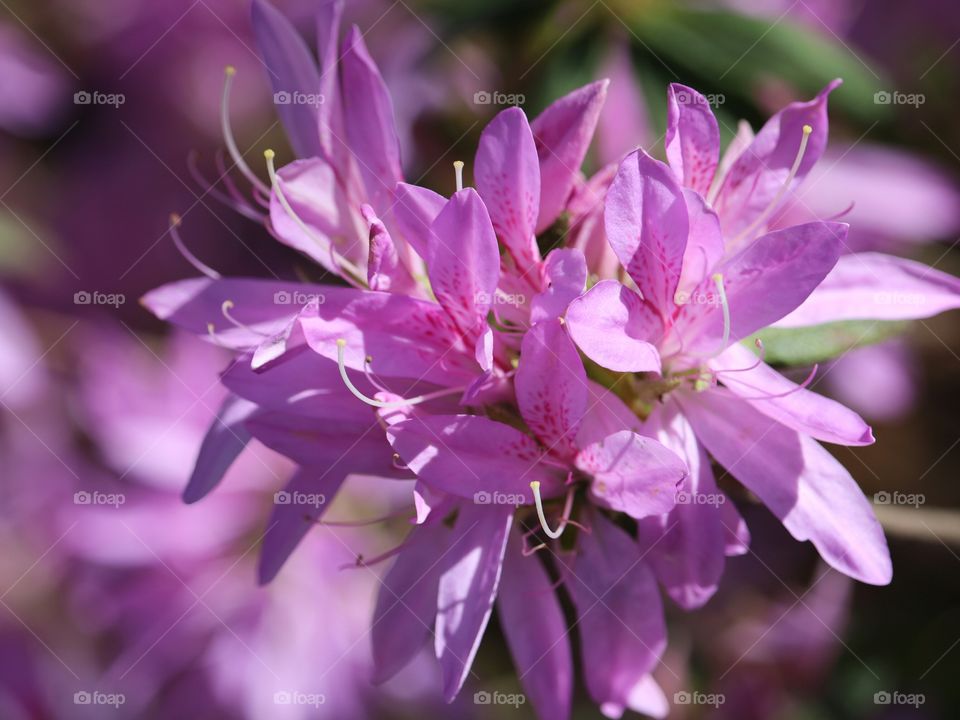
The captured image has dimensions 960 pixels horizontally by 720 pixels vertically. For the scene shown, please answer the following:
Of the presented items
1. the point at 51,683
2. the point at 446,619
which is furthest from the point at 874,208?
the point at 51,683

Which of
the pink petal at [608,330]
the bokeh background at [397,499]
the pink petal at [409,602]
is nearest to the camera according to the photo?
the pink petal at [608,330]

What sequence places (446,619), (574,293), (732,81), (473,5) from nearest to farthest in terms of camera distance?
(574,293) < (446,619) < (732,81) < (473,5)

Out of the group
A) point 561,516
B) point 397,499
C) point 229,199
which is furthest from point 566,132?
point 229,199

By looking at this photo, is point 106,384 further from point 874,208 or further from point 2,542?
point 874,208

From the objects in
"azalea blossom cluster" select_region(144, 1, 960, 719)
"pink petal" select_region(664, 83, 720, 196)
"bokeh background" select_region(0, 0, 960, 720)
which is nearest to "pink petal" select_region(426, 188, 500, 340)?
"azalea blossom cluster" select_region(144, 1, 960, 719)

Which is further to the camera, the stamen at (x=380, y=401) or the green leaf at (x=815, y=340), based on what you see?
the green leaf at (x=815, y=340)

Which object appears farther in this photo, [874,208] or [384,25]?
[384,25]

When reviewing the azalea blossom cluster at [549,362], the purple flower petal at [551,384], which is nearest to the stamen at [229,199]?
the azalea blossom cluster at [549,362]

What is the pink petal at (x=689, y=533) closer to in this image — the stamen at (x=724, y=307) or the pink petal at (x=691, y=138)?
the stamen at (x=724, y=307)
